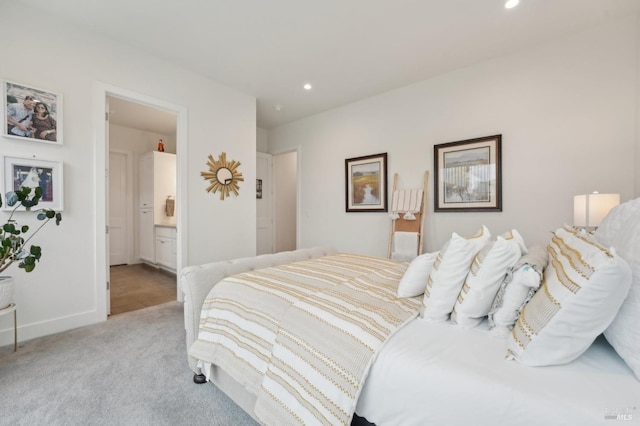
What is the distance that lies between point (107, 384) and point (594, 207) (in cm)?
362

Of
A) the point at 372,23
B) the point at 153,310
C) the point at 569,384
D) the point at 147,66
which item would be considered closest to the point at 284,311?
the point at 569,384

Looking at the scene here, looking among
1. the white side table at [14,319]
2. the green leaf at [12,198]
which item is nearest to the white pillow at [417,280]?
the green leaf at [12,198]

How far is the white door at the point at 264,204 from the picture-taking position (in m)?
5.12

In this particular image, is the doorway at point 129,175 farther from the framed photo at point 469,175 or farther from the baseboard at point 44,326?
the framed photo at point 469,175

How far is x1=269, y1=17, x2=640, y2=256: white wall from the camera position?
2.39 meters

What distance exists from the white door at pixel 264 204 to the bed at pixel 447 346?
367 centimetres

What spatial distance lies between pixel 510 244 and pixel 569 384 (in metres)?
0.51

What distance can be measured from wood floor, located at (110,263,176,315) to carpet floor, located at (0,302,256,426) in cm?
73

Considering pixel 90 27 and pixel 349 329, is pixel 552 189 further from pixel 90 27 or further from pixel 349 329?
pixel 90 27

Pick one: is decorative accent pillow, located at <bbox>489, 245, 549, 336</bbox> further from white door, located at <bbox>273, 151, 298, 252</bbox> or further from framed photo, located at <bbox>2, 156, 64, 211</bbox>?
white door, located at <bbox>273, 151, 298, 252</bbox>

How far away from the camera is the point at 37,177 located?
7.43 ft

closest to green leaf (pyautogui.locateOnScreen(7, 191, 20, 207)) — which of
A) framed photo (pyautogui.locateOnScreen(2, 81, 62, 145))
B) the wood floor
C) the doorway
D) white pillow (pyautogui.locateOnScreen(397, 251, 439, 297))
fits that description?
framed photo (pyautogui.locateOnScreen(2, 81, 62, 145))

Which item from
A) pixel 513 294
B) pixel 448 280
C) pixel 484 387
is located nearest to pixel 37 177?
pixel 448 280

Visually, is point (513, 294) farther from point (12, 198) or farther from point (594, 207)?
point (12, 198)
